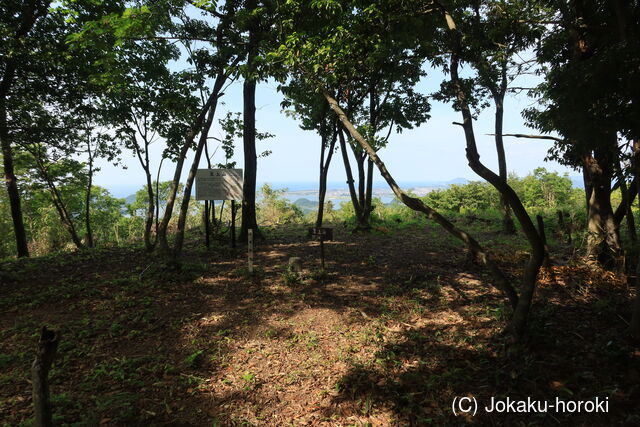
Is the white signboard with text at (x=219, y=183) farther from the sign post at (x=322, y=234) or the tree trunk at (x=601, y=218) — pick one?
the tree trunk at (x=601, y=218)

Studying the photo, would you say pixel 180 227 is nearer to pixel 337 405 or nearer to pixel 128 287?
pixel 128 287

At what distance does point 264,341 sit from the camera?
4.22 m

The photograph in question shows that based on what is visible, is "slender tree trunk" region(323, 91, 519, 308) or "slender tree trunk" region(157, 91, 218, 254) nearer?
"slender tree trunk" region(323, 91, 519, 308)

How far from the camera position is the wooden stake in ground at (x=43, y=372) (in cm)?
193

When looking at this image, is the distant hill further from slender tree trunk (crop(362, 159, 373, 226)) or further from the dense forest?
the dense forest

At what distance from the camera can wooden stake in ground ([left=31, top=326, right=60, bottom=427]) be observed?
1.93 metres

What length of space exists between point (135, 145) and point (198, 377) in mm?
8197

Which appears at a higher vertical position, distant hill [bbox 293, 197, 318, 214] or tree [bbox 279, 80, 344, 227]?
tree [bbox 279, 80, 344, 227]

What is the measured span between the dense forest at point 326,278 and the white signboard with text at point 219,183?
3.33ft

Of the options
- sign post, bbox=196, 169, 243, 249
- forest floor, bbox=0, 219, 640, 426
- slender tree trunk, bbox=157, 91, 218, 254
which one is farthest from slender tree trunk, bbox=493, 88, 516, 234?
slender tree trunk, bbox=157, 91, 218, 254

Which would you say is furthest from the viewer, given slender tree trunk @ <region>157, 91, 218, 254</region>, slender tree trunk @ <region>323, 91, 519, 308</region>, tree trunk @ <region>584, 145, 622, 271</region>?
slender tree trunk @ <region>157, 91, 218, 254</region>

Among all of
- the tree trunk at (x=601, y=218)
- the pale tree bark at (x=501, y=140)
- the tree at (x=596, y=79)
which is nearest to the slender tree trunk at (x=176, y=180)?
the tree at (x=596, y=79)

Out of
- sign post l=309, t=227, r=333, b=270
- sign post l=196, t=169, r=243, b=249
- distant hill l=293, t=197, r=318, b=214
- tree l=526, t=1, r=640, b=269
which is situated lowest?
distant hill l=293, t=197, r=318, b=214

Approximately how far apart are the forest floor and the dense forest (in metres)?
0.03
